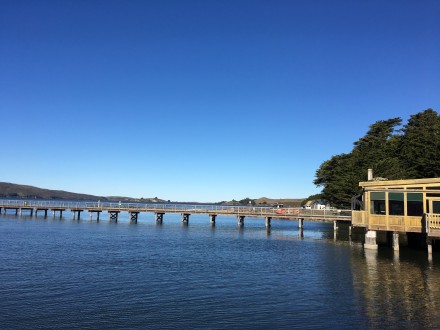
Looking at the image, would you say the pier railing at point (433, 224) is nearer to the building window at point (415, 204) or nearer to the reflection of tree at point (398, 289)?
the reflection of tree at point (398, 289)

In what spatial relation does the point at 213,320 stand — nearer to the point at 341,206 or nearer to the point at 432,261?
the point at 432,261

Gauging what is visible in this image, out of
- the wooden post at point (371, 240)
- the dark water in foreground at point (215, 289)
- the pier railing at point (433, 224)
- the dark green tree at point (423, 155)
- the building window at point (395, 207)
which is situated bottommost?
the dark water in foreground at point (215, 289)

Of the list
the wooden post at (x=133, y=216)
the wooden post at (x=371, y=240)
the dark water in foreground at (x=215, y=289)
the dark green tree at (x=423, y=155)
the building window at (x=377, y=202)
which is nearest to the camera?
the dark water in foreground at (x=215, y=289)

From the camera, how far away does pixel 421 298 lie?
16.3 m

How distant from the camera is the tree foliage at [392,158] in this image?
39.8 metres

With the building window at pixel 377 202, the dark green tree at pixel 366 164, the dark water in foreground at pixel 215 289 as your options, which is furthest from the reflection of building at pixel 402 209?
the dark green tree at pixel 366 164

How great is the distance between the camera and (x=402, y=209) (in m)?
30.0

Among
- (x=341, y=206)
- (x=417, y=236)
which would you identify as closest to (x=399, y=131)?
(x=341, y=206)

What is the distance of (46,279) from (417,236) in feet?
98.9

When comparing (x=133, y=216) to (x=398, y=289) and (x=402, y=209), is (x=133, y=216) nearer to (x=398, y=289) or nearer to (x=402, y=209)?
(x=402, y=209)

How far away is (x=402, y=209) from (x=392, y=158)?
66.1ft

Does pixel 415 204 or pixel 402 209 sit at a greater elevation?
pixel 415 204

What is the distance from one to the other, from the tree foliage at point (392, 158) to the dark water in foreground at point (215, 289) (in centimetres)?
1340

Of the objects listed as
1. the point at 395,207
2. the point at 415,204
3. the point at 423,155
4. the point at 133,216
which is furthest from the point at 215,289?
A: the point at 133,216
